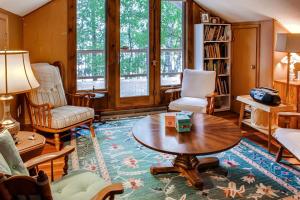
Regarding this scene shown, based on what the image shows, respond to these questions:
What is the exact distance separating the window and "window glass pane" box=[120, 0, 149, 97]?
1.07 ft

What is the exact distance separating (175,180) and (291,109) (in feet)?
6.14

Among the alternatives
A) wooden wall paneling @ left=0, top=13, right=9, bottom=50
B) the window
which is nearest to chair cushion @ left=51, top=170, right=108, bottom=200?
wooden wall paneling @ left=0, top=13, right=9, bottom=50

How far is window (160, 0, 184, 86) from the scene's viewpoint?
5.80 m

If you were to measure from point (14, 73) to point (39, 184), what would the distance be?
1.34m

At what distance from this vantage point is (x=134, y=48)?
18.6 feet

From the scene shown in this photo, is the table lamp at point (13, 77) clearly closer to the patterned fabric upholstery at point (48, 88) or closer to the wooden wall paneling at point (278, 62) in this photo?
the patterned fabric upholstery at point (48, 88)

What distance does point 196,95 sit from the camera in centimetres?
514

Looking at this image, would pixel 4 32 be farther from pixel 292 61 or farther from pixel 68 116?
pixel 292 61

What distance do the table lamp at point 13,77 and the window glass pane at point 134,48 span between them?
3.13 m

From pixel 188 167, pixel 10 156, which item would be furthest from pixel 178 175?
pixel 10 156

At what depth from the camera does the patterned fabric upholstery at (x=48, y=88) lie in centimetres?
422

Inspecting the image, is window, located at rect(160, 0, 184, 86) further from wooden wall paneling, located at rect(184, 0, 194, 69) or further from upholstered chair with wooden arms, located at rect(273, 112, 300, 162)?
upholstered chair with wooden arms, located at rect(273, 112, 300, 162)

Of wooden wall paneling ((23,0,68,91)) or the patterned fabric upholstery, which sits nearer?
the patterned fabric upholstery

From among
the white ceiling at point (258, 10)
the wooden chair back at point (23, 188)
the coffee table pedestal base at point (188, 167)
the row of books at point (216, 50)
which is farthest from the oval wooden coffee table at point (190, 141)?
the row of books at point (216, 50)
